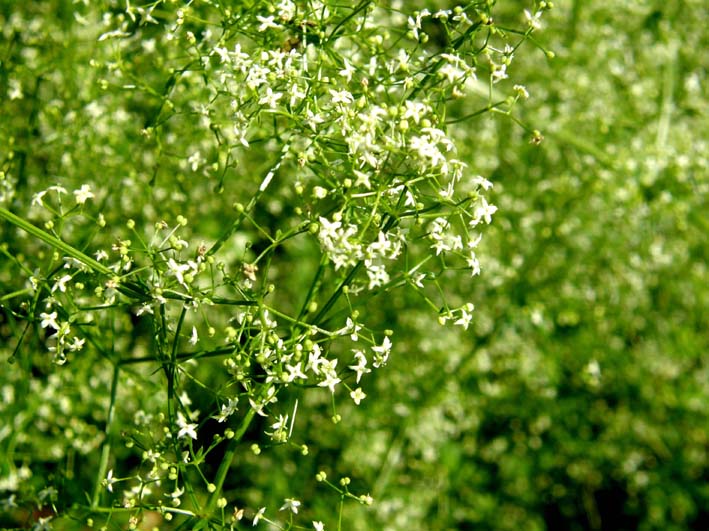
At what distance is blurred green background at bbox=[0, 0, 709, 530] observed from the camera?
4340 millimetres

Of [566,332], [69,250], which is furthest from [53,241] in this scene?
[566,332]

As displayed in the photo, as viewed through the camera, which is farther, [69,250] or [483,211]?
[483,211]

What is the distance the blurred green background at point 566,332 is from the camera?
4340 mm

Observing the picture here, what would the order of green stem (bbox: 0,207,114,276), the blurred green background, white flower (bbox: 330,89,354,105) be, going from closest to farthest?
green stem (bbox: 0,207,114,276)
white flower (bbox: 330,89,354,105)
the blurred green background

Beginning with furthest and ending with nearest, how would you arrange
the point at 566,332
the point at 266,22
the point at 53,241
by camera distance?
the point at 566,332 → the point at 266,22 → the point at 53,241

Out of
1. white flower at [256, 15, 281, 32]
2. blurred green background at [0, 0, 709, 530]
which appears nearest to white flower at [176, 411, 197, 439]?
white flower at [256, 15, 281, 32]

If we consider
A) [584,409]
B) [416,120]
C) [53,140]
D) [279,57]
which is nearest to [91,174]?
[53,140]

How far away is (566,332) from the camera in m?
4.83

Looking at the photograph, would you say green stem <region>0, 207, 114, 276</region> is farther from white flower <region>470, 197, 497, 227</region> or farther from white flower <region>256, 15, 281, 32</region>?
white flower <region>470, 197, 497, 227</region>

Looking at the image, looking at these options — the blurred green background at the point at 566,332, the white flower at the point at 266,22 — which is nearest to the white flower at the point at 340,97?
the white flower at the point at 266,22

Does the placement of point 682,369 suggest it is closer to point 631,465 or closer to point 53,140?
point 631,465

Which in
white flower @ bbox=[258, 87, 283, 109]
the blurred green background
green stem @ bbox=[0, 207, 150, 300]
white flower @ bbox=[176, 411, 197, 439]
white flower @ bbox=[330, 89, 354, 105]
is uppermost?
white flower @ bbox=[330, 89, 354, 105]

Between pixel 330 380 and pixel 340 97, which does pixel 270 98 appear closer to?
pixel 340 97

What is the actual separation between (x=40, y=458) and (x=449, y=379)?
7.09ft
